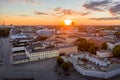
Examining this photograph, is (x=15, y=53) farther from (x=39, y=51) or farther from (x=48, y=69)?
(x=48, y=69)

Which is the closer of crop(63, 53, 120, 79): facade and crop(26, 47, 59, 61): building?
crop(63, 53, 120, 79): facade

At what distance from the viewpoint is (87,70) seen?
11969 millimetres

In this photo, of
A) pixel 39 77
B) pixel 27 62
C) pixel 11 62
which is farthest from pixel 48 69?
pixel 11 62

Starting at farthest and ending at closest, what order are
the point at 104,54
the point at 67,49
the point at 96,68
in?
the point at 67,49 < the point at 104,54 < the point at 96,68

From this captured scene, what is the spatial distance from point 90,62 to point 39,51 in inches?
215

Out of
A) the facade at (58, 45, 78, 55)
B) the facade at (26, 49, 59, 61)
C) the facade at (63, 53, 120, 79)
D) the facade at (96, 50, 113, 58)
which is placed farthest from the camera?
the facade at (58, 45, 78, 55)

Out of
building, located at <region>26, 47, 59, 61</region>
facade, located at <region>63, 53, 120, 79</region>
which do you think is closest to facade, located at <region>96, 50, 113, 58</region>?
facade, located at <region>63, 53, 120, 79</region>

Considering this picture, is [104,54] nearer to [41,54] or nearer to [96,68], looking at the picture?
[96,68]

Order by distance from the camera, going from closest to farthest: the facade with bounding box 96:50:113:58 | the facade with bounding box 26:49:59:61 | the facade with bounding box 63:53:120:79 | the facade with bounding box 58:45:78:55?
the facade with bounding box 63:53:120:79
the facade with bounding box 26:49:59:61
the facade with bounding box 96:50:113:58
the facade with bounding box 58:45:78:55

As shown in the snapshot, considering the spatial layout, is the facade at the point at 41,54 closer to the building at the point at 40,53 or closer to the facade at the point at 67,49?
the building at the point at 40,53

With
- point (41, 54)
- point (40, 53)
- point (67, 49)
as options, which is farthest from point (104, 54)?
point (40, 53)

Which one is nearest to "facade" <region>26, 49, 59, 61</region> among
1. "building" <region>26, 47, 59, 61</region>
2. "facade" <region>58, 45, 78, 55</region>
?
"building" <region>26, 47, 59, 61</region>

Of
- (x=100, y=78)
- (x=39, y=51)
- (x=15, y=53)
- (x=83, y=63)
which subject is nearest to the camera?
(x=100, y=78)

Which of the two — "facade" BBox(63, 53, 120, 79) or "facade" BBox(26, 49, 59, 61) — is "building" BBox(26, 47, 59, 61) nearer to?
"facade" BBox(26, 49, 59, 61)
